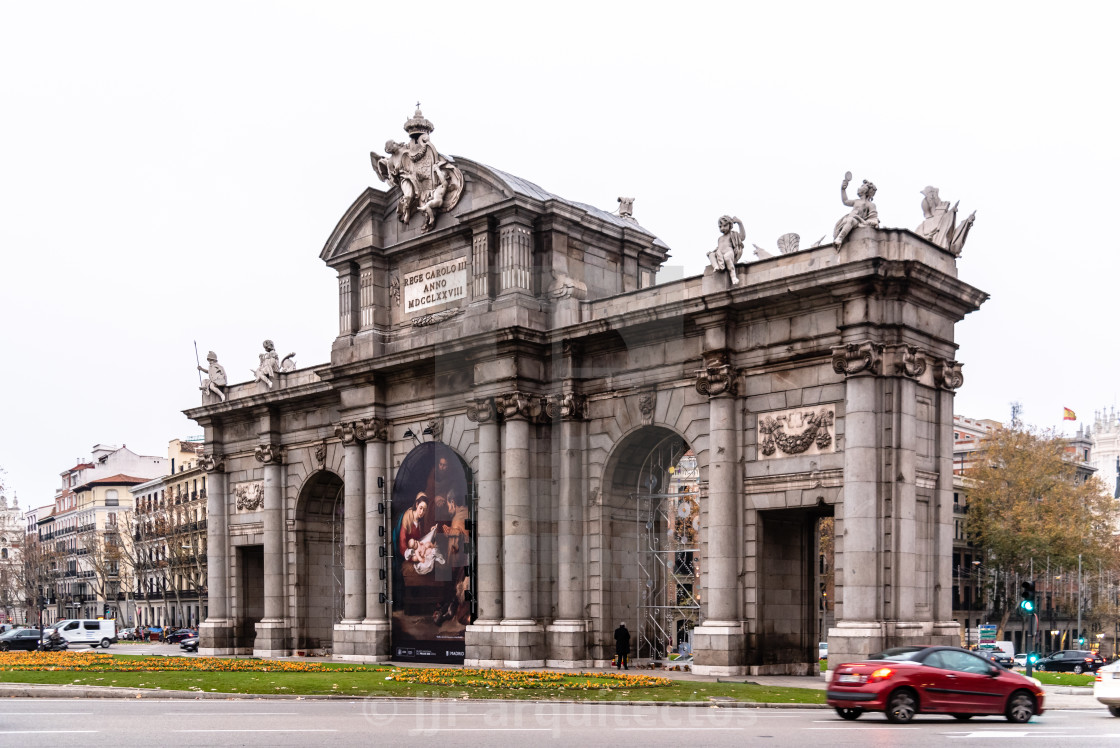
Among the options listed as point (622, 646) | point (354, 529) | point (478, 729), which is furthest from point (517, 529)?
point (478, 729)

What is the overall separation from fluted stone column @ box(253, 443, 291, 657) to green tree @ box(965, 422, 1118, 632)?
139 feet

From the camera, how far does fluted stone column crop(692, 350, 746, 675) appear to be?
98.1ft

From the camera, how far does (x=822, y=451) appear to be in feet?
96.2

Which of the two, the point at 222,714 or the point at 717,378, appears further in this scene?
the point at 717,378

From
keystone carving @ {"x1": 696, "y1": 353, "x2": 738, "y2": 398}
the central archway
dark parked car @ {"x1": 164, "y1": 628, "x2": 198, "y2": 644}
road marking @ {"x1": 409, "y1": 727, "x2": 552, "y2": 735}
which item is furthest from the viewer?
dark parked car @ {"x1": 164, "y1": 628, "x2": 198, "y2": 644}

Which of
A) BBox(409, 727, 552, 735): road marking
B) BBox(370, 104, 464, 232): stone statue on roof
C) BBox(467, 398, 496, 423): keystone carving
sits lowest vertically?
BBox(409, 727, 552, 735): road marking

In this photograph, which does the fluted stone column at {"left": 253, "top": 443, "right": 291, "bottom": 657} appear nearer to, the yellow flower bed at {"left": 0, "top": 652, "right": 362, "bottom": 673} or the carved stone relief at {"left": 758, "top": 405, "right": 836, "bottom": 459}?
the yellow flower bed at {"left": 0, "top": 652, "right": 362, "bottom": 673}

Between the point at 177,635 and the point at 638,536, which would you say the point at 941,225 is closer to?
the point at 638,536

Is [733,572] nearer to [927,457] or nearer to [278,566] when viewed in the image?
[927,457]

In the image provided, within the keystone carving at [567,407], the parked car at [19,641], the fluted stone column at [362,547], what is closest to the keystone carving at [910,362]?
the keystone carving at [567,407]

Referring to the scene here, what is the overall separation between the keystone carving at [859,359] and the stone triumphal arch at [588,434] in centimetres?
5

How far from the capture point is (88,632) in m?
Result: 73.7

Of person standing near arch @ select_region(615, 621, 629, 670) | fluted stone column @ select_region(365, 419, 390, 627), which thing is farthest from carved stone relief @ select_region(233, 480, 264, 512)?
person standing near arch @ select_region(615, 621, 629, 670)

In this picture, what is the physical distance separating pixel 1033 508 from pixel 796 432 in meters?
44.4
